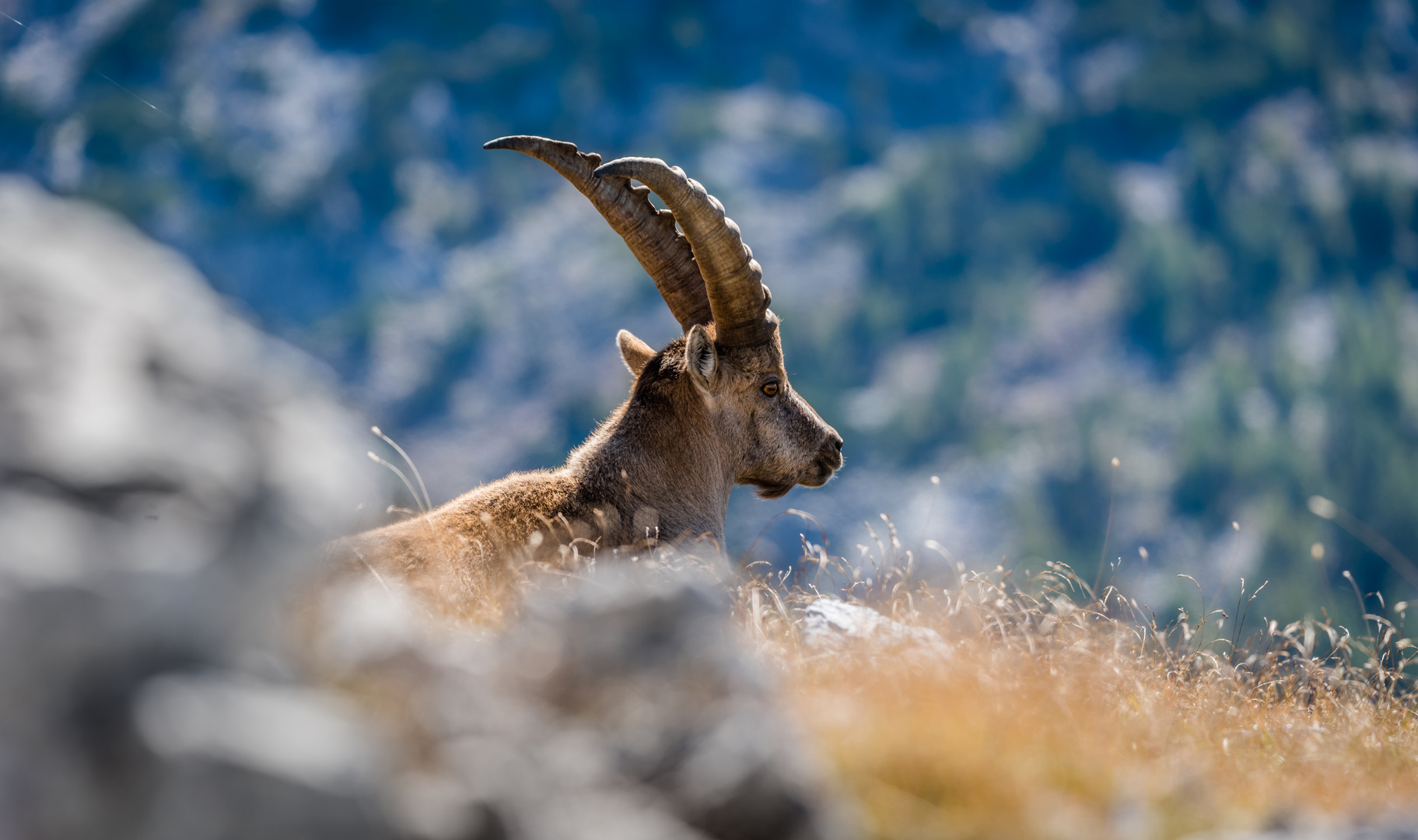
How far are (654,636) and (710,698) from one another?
31 cm

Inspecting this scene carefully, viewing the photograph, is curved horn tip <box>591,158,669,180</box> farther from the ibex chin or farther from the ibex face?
the ibex face

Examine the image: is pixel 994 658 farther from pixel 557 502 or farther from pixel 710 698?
pixel 557 502

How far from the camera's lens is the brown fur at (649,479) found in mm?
7375

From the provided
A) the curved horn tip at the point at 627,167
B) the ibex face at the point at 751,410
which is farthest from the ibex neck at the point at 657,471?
the curved horn tip at the point at 627,167

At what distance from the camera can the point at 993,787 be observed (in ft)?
11.8

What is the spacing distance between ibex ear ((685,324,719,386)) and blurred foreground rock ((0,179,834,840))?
4868 millimetres

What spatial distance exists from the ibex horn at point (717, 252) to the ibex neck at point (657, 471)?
896mm

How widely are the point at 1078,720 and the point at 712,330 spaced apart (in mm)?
5566

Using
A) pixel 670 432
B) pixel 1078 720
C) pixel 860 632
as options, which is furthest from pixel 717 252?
pixel 1078 720

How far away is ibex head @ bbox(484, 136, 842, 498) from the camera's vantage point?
29.3 ft

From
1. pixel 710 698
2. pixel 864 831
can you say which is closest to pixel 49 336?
pixel 710 698

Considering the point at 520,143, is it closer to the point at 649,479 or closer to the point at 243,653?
the point at 649,479

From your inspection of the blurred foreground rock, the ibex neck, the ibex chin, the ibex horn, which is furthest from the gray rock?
the ibex horn

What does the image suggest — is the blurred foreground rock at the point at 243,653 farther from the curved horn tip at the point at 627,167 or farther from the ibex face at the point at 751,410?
the ibex face at the point at 751,410
